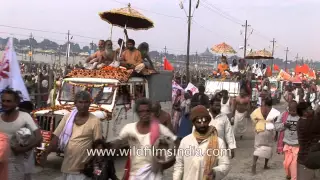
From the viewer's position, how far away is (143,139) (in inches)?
174

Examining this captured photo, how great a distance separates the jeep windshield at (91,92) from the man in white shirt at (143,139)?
5.27 m

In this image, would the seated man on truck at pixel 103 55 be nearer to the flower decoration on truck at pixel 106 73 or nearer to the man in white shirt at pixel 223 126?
the flower decoration on truck at pixel 106 73

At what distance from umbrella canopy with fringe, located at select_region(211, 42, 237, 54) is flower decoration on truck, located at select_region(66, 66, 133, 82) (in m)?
14.5

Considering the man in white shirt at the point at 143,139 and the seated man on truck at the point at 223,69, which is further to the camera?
the seated man on truck at the point at 223,69

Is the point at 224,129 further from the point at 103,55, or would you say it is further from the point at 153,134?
the point at 103,55

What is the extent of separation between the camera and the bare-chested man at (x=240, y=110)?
497 inches

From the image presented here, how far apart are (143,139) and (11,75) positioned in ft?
9.22

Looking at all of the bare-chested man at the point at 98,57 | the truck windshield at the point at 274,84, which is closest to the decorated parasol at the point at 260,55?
the truck windshield at the point at 274,84

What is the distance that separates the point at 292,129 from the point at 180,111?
4.91 meters

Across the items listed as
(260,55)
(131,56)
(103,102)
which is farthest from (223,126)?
(260,55)

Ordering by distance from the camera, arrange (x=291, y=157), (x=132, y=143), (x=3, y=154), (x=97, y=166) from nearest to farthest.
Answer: (x=3, y=154)
(x=132, y=143)
(x=97, y=166)
(x=291, y=157)

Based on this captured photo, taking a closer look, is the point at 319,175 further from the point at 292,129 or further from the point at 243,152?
the point at 243,152

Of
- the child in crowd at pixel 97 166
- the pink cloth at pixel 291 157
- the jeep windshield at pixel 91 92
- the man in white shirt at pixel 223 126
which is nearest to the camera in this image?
the child in crowd at pixel 97 166

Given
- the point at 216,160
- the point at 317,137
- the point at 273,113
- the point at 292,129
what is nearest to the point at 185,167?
the point at 216,160
